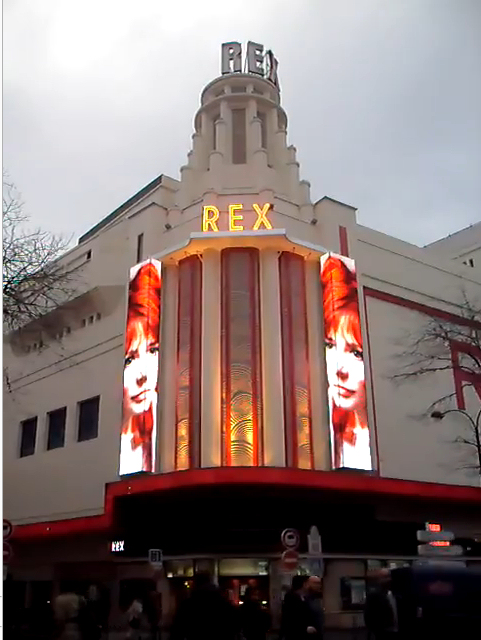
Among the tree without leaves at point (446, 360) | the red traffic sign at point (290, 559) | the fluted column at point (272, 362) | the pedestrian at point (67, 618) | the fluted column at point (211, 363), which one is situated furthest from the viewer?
the tree without leaves at point (446, 360)

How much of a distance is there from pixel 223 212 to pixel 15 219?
35.1 ft

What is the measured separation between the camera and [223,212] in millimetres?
24875

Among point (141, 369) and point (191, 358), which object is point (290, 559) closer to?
point (191, 358)

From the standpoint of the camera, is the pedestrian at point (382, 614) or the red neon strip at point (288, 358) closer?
the pedestrian at point (382, 614)

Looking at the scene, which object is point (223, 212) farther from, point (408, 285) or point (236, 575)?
point (236, 575)

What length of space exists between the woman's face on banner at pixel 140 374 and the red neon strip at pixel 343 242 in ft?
24.5

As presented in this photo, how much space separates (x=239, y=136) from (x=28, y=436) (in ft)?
49.9

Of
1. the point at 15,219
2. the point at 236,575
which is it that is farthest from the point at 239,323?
the point at 15,219

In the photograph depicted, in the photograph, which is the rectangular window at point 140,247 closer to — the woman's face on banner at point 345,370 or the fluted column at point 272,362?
the fluted column at point 272,362

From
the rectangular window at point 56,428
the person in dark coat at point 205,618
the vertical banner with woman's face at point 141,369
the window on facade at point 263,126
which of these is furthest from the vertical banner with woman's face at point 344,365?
the person in dark coat at point 205,618

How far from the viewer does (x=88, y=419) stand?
2609 centimetres

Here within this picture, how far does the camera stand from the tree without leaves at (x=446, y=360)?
2533cm

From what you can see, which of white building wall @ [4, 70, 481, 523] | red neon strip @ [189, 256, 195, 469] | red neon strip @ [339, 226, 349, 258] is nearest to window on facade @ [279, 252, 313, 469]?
white building wall @ [4, 70, 481, 523]

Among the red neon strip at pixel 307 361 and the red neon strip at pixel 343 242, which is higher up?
the red neon strip at pixel 343 242
